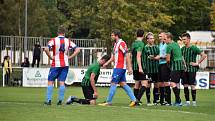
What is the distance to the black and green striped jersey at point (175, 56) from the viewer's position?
20.1m

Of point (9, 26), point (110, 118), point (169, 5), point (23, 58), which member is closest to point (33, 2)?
point (9, 26)

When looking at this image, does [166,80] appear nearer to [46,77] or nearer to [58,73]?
[58,73]

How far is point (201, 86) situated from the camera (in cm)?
3775

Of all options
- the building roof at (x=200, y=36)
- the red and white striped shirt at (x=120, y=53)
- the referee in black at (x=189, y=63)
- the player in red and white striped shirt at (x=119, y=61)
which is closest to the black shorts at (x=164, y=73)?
the referee in black at (x=189, y=63)

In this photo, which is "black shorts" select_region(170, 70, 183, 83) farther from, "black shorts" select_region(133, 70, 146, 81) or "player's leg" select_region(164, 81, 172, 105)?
"black shorts" select_region(133, 70, 146, 81)

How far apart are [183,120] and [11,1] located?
51.0 m

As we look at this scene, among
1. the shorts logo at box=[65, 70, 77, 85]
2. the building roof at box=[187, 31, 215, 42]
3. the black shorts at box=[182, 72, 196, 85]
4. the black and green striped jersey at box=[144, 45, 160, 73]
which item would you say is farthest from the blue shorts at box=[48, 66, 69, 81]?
the building roof at box=[187, 31, 215, 42]

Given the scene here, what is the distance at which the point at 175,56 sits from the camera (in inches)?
793

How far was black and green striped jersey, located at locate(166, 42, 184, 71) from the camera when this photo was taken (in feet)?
65.9

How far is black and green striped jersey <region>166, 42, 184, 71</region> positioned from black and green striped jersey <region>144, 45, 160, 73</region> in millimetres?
453

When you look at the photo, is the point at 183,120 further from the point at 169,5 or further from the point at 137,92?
the point at 169,5

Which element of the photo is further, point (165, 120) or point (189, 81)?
point (189, 81)

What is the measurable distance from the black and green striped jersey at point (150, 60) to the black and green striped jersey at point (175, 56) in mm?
453

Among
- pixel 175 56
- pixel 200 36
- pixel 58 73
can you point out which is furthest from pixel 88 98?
pixel 200 36
